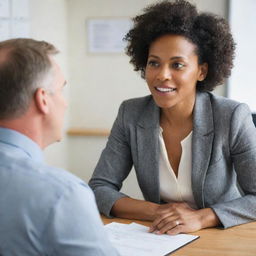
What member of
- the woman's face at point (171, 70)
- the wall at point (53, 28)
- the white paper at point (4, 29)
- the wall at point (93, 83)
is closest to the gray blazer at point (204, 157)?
the woman's face at point (171, 70)

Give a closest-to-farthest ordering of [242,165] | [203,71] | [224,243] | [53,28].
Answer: [224,243], [242,165], [203,71], [53,28]

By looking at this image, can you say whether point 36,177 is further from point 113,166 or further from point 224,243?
point 113,166

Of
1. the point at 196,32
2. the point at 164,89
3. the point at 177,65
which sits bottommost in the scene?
Answer: the point at 164,89

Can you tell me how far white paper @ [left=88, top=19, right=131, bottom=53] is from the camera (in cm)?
391

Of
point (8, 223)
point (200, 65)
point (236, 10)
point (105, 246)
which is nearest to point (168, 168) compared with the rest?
point (200, 65)

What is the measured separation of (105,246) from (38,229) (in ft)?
0.53

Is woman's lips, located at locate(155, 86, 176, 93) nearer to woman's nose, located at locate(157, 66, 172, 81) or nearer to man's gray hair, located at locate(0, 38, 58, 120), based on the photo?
woman's nose, located at locate(157, 66, 172, 81)

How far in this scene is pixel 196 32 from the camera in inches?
80.0

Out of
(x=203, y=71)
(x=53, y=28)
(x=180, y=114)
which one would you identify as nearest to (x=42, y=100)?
(x=180, y=114)

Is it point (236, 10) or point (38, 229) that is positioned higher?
point (236, 10)

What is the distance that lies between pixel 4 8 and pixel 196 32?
165cm

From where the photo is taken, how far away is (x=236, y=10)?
143 inches

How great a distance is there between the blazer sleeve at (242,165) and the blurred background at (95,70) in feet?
6.09

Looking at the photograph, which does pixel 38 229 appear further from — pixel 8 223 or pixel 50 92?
pixel 50 92
